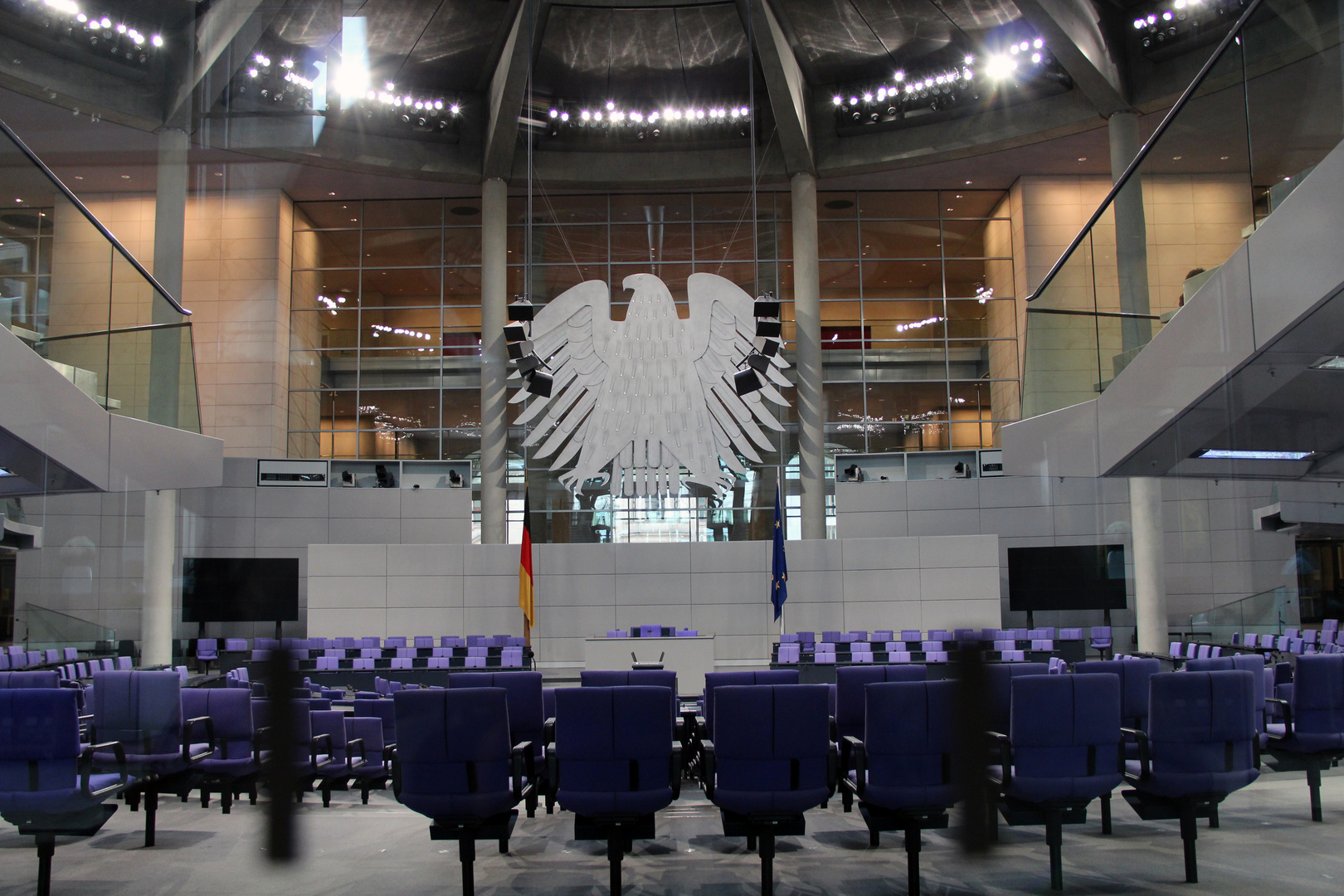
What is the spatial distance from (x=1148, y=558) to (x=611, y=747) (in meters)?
2.13

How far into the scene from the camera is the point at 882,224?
80.5 ft

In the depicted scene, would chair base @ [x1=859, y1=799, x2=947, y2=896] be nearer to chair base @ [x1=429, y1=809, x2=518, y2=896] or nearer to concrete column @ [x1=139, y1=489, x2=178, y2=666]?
chair base @ [x1=429, y1=809, x2=518, y2=896]

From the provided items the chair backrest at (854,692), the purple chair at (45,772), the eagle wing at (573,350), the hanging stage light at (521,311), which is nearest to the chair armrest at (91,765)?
the purple chair at (45,772)

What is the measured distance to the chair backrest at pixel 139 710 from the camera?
3.71 meters

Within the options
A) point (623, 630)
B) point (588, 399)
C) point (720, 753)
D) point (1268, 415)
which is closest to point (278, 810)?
point (720, 753)

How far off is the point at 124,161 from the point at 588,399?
41.2ft

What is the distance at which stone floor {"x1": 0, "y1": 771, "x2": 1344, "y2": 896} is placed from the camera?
3.34m

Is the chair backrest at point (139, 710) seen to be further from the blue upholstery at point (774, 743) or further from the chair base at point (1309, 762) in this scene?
the chair base at point (1309, 762)

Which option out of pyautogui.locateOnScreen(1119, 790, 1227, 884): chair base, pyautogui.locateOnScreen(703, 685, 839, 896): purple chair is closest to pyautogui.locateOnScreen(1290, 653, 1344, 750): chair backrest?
pyautogui.locateOnScreen(1119, 790, 1227, 884): chair base

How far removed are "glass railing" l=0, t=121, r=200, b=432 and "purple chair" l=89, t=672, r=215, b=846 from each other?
1.39 metres

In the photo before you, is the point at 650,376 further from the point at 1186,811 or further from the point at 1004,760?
the point at 1186,811

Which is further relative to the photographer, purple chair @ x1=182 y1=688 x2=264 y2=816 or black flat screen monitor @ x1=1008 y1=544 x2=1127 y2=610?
purple chair @ x1=182 y1=688 x2=264 y2=816

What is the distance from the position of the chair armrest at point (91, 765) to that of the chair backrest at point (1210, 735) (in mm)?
4036

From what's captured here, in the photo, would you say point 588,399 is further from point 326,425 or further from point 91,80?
point 91,80
